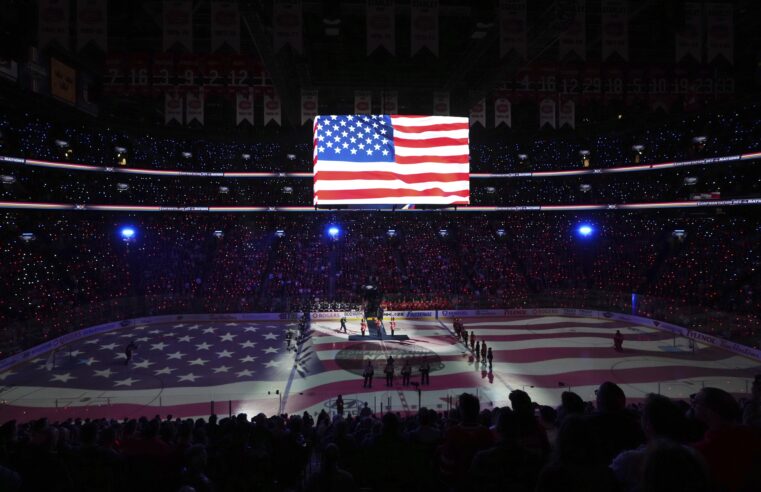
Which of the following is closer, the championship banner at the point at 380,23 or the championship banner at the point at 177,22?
the championship banner at the point at 380,23

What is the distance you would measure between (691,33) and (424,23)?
32.4 ft

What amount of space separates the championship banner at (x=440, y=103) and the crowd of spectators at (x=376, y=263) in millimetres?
15660

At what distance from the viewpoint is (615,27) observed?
14750mm

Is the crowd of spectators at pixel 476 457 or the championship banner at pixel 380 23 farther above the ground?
the championship banner at pixel 380 23

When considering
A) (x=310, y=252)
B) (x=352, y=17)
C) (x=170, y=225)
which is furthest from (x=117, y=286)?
(x=352, y=17)

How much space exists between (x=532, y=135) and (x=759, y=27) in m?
21.9

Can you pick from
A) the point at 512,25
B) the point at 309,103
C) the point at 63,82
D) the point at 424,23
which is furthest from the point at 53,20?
the point at 63,82

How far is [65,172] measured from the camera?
37.2 metres

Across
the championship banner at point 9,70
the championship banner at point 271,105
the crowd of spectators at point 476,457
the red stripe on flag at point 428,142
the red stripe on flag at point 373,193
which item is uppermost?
the championship banner at point 9,70

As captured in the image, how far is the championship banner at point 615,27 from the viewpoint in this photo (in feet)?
48.1

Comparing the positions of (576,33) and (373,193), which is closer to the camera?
(576,33)

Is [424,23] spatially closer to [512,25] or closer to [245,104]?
[512,25]

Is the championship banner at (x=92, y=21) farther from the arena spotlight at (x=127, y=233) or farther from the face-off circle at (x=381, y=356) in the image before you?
the arena spotlight at (x=127, y=233)

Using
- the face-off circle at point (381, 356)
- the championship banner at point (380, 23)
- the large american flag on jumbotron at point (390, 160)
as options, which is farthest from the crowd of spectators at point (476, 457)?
the large american flag on jumbotron at point (390, 160)
